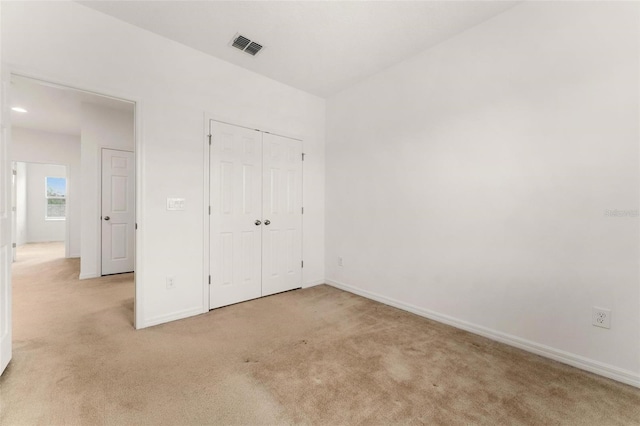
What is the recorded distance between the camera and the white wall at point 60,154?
223 inches

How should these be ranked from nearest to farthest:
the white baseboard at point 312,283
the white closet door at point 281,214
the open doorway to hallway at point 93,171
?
the white closet door at point 281,214 → the white baseboard at point 312,283 → the open doorway to hallway at point 93,171

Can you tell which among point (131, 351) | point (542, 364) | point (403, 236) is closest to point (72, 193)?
point (131, 351)

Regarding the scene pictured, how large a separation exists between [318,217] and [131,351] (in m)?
2.67

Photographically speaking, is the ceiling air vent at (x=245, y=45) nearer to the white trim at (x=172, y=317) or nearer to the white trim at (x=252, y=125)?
the white trim at (x=252, y=125)

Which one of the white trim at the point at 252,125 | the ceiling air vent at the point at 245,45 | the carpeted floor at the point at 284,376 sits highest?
the ceiling air vent at the point at 245,45

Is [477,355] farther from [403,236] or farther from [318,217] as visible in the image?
[318,217]

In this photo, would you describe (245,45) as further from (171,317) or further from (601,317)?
(601,317)

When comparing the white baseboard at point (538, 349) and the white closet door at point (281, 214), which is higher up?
the white closet door at point (281, 214)

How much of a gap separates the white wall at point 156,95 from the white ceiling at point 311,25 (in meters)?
0.20

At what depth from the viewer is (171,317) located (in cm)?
274

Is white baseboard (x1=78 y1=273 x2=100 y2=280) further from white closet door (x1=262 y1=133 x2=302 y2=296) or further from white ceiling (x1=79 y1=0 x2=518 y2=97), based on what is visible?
white ceiling (x1=79 y1=0 x2=518 y2=97)

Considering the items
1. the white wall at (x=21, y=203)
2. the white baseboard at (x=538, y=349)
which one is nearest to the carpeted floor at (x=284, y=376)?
the white baseboard at (x=538, y=349)

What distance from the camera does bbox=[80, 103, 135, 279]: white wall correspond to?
4445 millimetres

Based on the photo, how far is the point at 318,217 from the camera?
4105 millimetres
